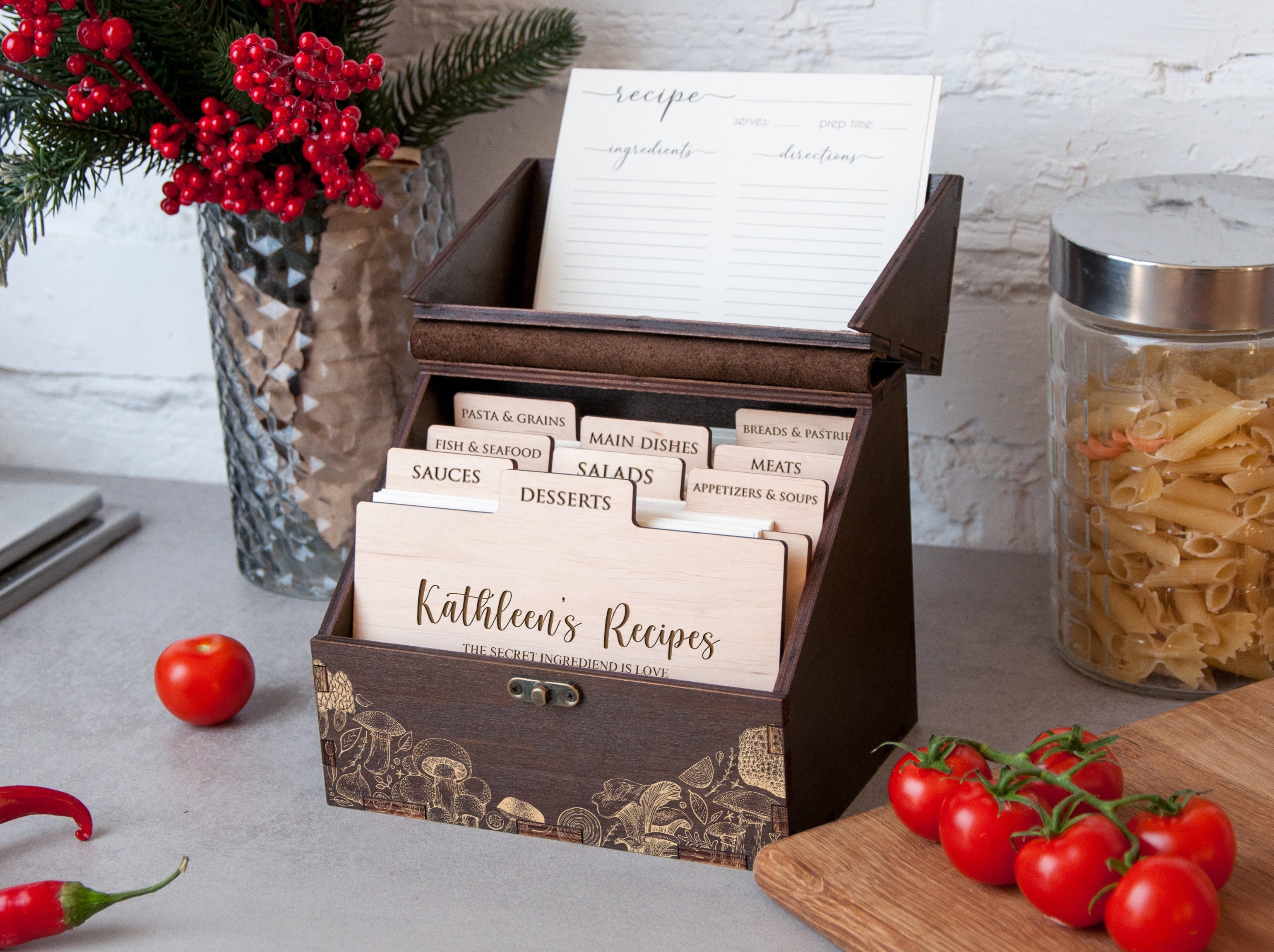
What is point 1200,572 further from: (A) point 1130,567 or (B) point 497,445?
(B) point 497,445

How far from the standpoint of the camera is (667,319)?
3.11 feet

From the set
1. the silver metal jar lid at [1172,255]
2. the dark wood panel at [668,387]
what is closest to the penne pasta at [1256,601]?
the silver metal jar lid at [1172,255]

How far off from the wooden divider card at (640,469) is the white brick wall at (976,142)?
19.2 inches

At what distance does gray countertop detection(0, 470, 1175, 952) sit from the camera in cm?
83

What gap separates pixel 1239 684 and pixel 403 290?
793mm

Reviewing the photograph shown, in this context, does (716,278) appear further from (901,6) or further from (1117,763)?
(1117,763)

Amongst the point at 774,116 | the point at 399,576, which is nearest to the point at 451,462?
the point at 399,576

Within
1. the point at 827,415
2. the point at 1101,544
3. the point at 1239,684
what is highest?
the point at 827,415

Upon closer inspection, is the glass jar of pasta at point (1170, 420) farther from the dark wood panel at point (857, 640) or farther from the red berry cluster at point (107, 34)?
the red berry cluster at point (107, 34)

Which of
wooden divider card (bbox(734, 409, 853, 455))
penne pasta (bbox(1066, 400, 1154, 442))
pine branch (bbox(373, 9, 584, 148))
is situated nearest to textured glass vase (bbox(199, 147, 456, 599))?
pine branch (bbox(373, 9, 584, 148))

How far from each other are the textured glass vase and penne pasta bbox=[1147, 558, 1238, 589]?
0.67 m

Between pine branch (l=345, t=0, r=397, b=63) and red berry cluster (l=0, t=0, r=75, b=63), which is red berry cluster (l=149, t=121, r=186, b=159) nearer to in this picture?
red berry cluster (l=0, t=0, r=75, b=63)

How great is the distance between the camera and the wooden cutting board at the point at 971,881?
2.46ft

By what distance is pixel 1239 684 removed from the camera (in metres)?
1.04
